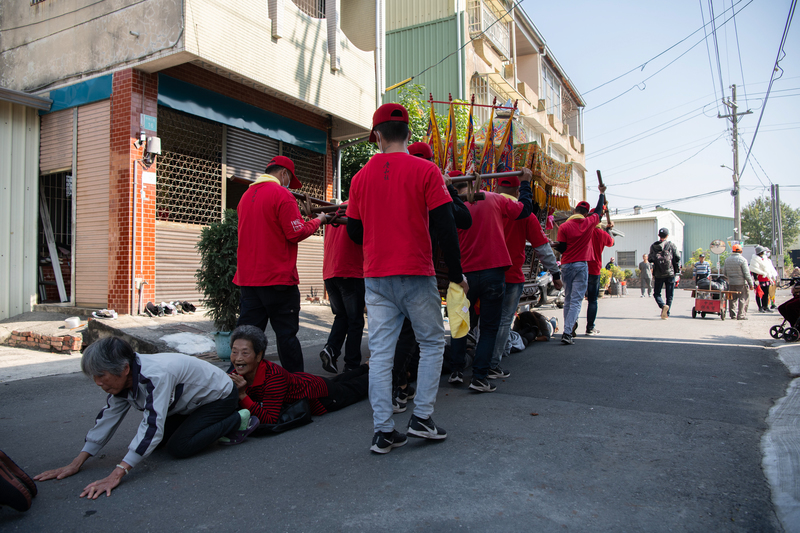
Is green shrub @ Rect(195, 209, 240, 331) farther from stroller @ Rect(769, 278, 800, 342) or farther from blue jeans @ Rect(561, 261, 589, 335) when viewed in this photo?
stroller @ Rect(769, 278, 800, 342)

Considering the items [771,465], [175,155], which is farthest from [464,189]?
[175,155]

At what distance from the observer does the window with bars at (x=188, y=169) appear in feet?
29.0

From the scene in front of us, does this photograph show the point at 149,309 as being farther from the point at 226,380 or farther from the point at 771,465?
the point at 771,465

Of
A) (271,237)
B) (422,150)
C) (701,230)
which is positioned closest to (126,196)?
(271,237)

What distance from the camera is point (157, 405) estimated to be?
2.62 metres

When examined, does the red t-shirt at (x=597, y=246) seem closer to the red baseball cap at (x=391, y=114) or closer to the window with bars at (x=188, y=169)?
the red baseball cap at (x=391, y=114)

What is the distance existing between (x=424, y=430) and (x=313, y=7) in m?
11.4

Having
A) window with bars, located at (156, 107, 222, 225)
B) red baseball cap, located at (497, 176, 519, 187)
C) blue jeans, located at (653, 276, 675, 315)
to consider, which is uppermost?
window with bars, located at (156, 107, 222, 225)

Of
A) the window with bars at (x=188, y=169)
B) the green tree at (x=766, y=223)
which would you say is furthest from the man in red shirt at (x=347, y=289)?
the green tree at (x=766, y=223)

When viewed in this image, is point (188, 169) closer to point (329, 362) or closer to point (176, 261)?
point (176, 261)

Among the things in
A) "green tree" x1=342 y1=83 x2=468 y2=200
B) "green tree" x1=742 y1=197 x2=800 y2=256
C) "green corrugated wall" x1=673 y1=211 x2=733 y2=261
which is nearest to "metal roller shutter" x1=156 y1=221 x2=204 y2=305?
"green tree" x1=342 y1=83 x2=468 y2=200

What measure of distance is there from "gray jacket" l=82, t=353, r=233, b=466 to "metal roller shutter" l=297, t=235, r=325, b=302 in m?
8.74

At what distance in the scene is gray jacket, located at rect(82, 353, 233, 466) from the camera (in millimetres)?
2574

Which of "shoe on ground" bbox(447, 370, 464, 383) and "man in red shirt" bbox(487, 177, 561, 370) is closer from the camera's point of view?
"shoe on ground" bbox(447, 370, 464, 383)
